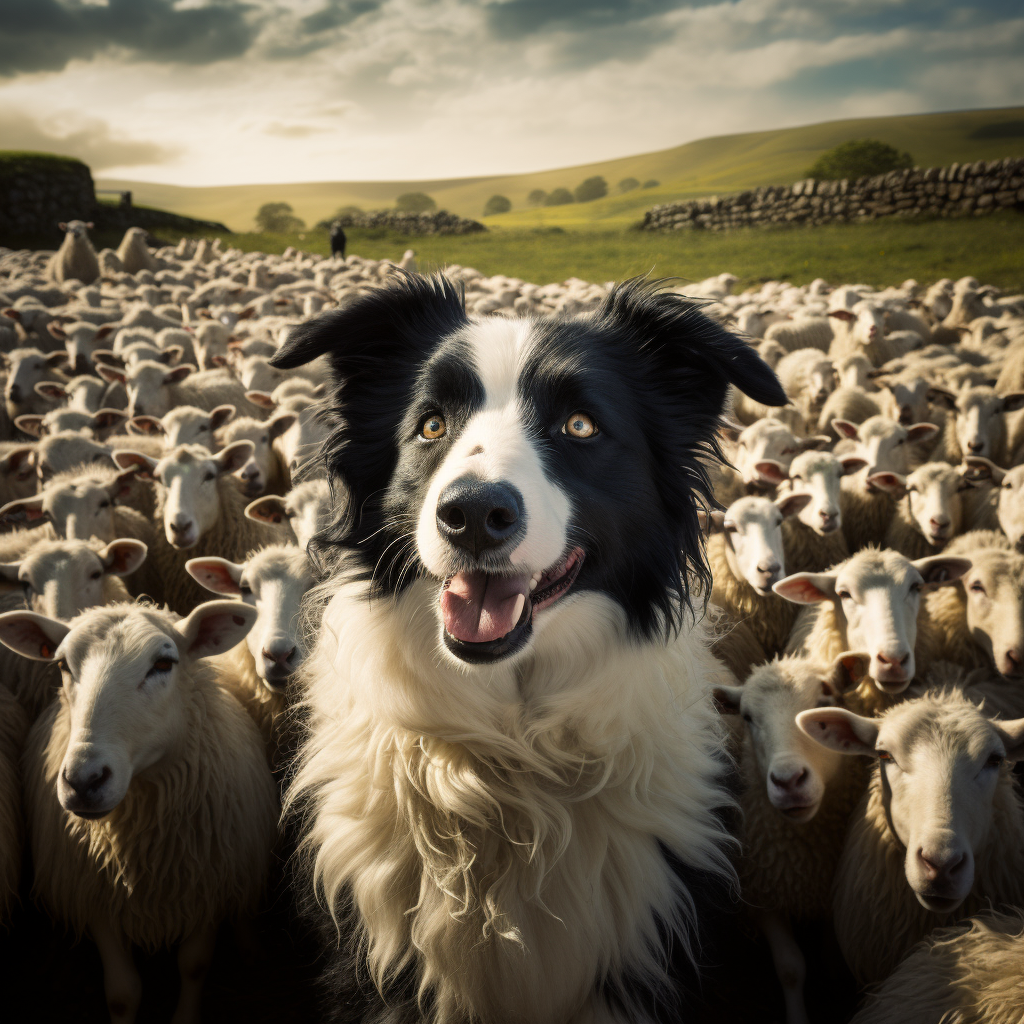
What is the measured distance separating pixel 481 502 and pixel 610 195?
5663 cm

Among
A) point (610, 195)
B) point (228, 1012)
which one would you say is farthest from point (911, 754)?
point (610, 195)

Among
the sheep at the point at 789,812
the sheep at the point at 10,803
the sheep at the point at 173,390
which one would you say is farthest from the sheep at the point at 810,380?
the sheep at the point at 10,803

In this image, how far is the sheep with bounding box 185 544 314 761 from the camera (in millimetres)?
3506

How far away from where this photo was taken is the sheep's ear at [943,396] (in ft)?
23.7

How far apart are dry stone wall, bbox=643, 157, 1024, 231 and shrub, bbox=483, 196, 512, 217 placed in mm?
29714

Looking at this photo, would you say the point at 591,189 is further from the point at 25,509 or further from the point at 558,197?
the point at 25,509

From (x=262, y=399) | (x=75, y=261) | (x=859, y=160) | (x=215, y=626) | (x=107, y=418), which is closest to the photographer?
(x=215, y=626)

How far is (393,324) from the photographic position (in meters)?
2.46

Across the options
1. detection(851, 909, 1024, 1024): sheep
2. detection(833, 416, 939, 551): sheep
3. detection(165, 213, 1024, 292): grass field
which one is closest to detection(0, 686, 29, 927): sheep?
detection(851, 909, 1024, 1024): sheep

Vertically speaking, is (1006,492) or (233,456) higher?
(233,456)

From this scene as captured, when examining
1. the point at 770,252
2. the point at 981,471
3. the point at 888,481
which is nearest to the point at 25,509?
the point at 888,481

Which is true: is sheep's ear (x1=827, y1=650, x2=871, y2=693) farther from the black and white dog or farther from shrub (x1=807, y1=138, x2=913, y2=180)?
shrub (x1=807, y1=138, x2=913, y2=180)

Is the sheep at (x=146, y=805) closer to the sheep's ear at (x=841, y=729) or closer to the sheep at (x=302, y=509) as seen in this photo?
the sheep at (x=302, y=509)

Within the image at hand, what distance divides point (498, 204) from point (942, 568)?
218 ft
